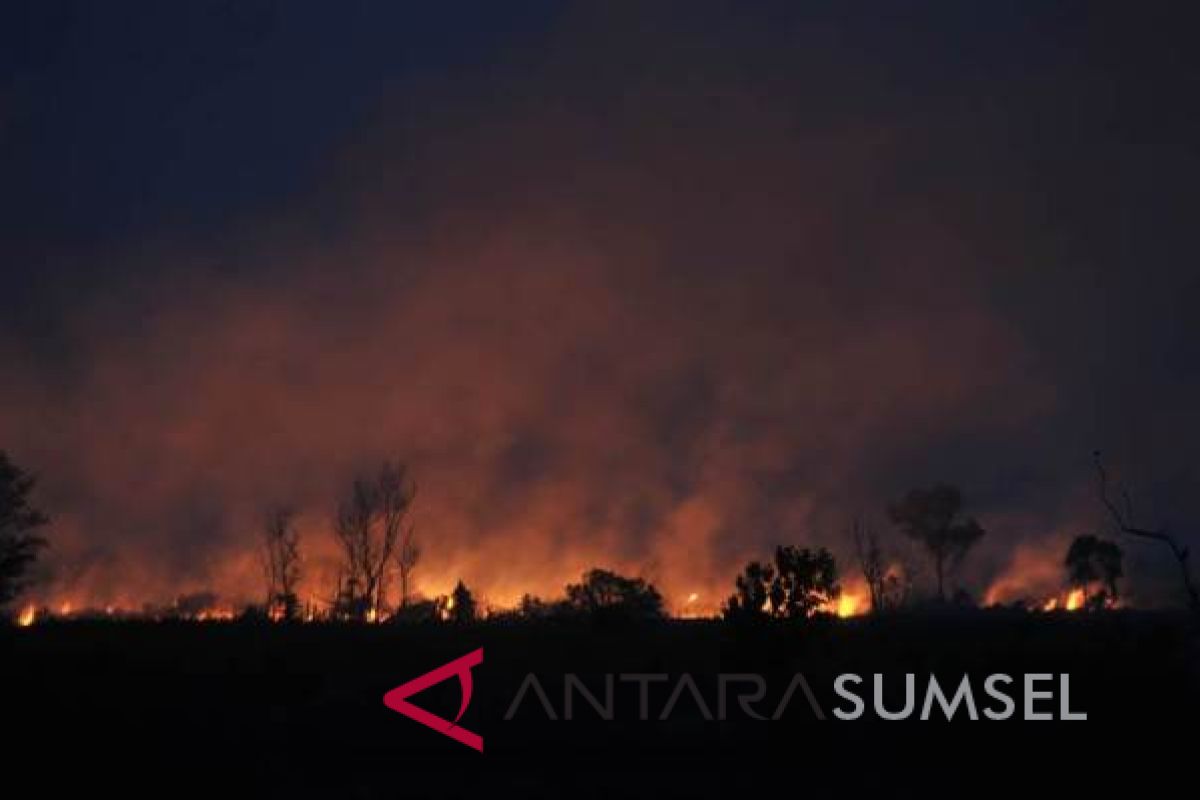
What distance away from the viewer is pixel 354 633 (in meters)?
50.2

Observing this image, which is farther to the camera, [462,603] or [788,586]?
[462,603]

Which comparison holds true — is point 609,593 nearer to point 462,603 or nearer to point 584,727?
point 462,603

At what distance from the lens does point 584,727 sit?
112ft

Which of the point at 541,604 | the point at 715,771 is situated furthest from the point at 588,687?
the point at 541,604

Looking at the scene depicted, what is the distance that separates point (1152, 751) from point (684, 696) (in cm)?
1557

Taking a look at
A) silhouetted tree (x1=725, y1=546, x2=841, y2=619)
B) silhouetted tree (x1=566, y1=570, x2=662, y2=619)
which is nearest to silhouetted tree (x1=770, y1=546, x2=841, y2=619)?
silhouetted tree (x1=725, y1=546, x2=841, y2=619)

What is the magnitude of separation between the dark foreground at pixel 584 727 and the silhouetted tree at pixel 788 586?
90cm

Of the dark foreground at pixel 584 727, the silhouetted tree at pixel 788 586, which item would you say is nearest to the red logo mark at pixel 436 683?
the dark foreground at pixel 584 727

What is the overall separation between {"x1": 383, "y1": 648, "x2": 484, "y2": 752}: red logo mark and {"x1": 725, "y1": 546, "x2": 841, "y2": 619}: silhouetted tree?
1000 cm

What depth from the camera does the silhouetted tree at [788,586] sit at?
109 feet

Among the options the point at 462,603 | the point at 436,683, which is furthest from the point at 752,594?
the point at 462,603

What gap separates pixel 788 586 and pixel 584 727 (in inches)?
337

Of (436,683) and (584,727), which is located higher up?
(436,683)

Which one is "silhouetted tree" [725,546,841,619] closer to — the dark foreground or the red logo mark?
the dark foreground
